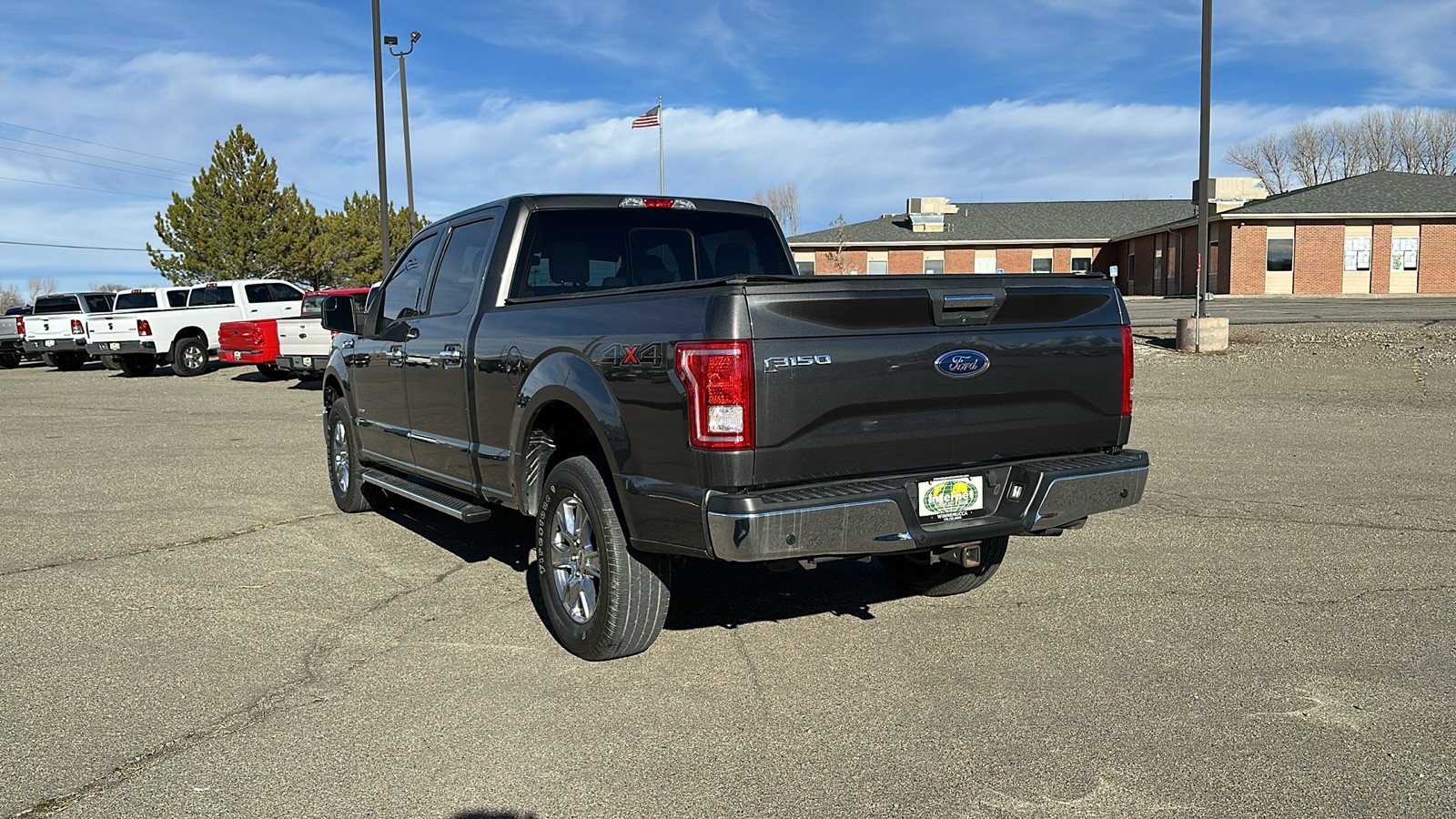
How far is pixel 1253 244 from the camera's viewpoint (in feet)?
137

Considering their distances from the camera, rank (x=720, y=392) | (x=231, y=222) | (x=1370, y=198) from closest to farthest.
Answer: (x=720, y=392)
(x=1370, y=198)
(x=231, y=222)

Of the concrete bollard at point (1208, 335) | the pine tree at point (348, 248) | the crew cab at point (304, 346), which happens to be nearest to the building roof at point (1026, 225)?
the pine tree at point (348, 248)

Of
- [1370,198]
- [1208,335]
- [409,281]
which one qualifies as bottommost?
[1208,335]

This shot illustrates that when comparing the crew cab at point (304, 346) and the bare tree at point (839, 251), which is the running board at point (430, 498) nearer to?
the crew cab at point (304, 346)

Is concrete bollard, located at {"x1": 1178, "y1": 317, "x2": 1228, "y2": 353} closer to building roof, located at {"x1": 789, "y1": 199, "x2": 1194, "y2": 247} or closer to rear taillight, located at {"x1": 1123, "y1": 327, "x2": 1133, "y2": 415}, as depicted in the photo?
rear taillight, located at {"x1": 1123, "y1": 327, "x2": 1133, "y2": 415}

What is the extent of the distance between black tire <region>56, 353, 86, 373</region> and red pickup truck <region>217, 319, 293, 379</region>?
9.82 metres

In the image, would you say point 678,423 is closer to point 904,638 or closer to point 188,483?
point 904,638

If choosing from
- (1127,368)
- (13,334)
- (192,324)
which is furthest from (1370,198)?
(13,334)

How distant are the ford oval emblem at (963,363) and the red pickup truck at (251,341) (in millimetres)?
18669

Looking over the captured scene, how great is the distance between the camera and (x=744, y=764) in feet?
12.4

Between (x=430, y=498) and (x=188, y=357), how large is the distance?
21.4 m

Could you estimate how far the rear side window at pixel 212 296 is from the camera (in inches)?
1003

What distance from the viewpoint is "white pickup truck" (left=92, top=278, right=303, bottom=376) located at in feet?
80.8

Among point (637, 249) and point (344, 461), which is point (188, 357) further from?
point (637, 249)
